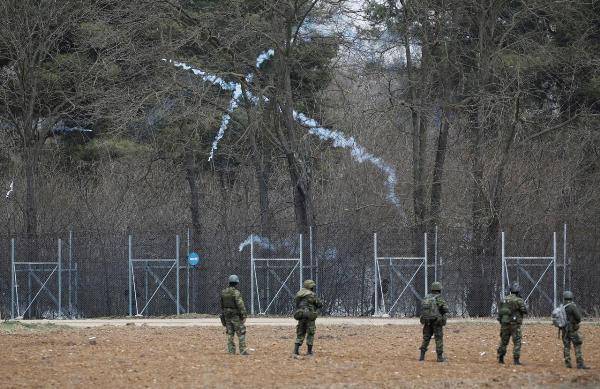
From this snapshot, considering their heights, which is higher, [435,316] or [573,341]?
[435,316]

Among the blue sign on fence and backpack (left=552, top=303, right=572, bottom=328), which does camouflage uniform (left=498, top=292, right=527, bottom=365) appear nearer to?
backpack (left=552, top=303, right=572, bottom=328)

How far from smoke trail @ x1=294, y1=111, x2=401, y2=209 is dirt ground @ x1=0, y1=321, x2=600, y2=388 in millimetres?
12576

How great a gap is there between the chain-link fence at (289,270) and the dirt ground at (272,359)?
561 cm

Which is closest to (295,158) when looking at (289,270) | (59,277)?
(289,270)

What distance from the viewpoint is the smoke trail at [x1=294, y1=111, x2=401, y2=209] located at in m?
39.9

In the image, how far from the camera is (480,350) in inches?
870

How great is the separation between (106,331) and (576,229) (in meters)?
15.7

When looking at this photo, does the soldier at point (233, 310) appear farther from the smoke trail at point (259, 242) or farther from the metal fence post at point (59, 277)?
the metal fence post at point (59, 277)

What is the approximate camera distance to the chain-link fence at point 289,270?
3375 cm

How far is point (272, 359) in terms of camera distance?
20.0 m

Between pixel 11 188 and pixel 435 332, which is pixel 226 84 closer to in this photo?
pixel 11 188

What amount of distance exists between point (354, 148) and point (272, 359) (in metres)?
22.2

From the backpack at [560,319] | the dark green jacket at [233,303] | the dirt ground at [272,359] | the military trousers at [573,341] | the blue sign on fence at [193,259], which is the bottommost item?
the dirt ground at [272,359]

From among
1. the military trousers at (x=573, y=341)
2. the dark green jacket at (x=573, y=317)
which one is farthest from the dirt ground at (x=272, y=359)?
the dark green jacket at (x=573, y=317)
